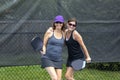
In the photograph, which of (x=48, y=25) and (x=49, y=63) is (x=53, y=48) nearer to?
(x=49, y=63)

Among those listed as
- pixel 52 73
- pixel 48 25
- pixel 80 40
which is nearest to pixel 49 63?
pixel 52 73

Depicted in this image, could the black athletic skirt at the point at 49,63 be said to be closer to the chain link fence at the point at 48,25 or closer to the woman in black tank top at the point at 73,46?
the woman in black tank top at the point at 73,46

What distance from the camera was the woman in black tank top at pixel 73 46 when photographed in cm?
641

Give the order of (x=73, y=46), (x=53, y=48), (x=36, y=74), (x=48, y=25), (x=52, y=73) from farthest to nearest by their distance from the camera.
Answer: (x=36, y=74) < (x=48, y=25) < (x=73, y=46) < (x=53, y=48) < (x=52, y=73)

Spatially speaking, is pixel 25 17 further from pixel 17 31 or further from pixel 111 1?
pixel 111 1

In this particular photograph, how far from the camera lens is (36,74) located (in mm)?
8445

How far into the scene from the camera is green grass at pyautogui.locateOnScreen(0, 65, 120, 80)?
8008mm

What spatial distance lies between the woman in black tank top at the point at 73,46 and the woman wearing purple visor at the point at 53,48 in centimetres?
16

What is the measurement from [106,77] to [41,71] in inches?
55.2

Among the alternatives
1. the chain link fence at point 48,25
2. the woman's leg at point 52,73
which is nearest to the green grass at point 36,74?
the chain link fence at point 48,25

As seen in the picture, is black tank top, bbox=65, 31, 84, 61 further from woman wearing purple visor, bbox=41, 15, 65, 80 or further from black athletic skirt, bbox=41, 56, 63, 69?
black athletic skirt, bbox=41, 56, 63, 69

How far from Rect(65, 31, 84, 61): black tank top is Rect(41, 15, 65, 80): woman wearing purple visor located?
192 mm

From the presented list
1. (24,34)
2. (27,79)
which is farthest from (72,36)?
(27,79)

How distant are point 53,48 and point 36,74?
7.26 feet
